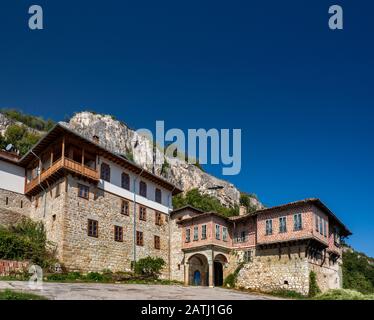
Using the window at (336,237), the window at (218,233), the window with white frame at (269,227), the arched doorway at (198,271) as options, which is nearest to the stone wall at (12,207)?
the arched doorway at (198,271)

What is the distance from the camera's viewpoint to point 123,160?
34.4 m

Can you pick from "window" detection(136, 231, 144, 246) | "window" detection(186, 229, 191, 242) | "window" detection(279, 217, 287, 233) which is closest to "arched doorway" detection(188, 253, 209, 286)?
"window" detection(186, 229, 191, 242)

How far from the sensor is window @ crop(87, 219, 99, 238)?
30.7 meters

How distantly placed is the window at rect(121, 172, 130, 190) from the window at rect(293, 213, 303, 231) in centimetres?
1425

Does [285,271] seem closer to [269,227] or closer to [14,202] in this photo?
[269,227]

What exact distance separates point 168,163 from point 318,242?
5607 cm

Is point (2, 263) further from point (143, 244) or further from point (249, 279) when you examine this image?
point (249, 279)

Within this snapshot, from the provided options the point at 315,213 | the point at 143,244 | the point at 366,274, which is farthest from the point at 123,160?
the point at 366,274

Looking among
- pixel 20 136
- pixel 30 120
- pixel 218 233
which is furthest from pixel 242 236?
pixel 30 120

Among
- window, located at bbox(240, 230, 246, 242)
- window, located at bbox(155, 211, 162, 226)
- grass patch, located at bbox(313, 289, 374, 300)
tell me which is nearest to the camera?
grass patch, located at bbox(313, 289, 374, 300)

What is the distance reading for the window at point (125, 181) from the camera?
35125mm

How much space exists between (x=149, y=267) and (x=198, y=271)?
6629mm

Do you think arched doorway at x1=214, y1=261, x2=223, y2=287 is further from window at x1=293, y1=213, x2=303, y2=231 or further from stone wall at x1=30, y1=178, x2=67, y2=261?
stone wall at x1=30, y1=178, x2=67, y2=261
